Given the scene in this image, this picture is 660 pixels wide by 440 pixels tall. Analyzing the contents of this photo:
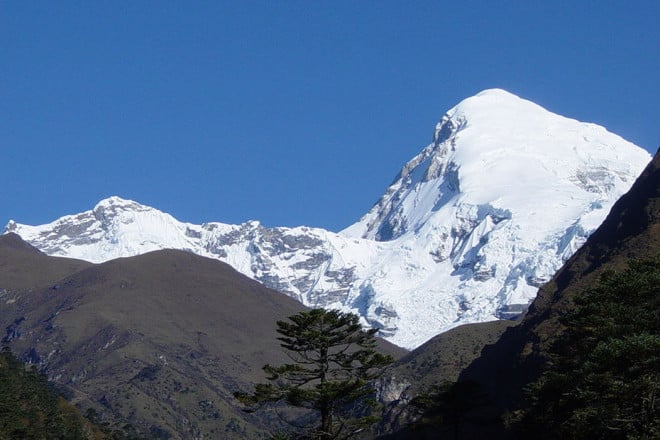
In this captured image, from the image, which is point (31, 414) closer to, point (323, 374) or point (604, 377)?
point (323, 374)

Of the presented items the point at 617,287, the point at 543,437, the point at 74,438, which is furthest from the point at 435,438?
the point at 617,287

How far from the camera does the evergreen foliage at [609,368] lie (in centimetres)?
6103

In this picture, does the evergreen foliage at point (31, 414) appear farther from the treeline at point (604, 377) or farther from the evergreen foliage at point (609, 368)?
the evergreen foliage at point (609, 368)

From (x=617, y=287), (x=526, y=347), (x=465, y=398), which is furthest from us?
(x=526, y=347)

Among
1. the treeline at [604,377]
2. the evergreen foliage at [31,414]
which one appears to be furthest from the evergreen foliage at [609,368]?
the evergreen foliage at [31,414]

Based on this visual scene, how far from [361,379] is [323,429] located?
3374 mm

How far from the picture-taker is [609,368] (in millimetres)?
64625

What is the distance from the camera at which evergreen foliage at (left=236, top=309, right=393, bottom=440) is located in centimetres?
6756

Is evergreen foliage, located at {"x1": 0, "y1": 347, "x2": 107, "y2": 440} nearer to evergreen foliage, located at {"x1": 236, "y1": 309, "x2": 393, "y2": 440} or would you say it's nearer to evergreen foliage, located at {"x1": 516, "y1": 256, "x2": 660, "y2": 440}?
evergreen foliage, located at {"x1": 236, "y1": 309, "x2": 393, "y2": 440}

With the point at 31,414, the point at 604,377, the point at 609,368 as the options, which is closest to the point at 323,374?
the point at 604,377

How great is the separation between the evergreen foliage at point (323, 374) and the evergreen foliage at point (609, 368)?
11.6 m

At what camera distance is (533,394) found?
92438 millimetres

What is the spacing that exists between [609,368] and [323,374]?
15.0 metres

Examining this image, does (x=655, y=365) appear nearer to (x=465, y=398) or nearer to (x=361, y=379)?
(x=361, y=379)
